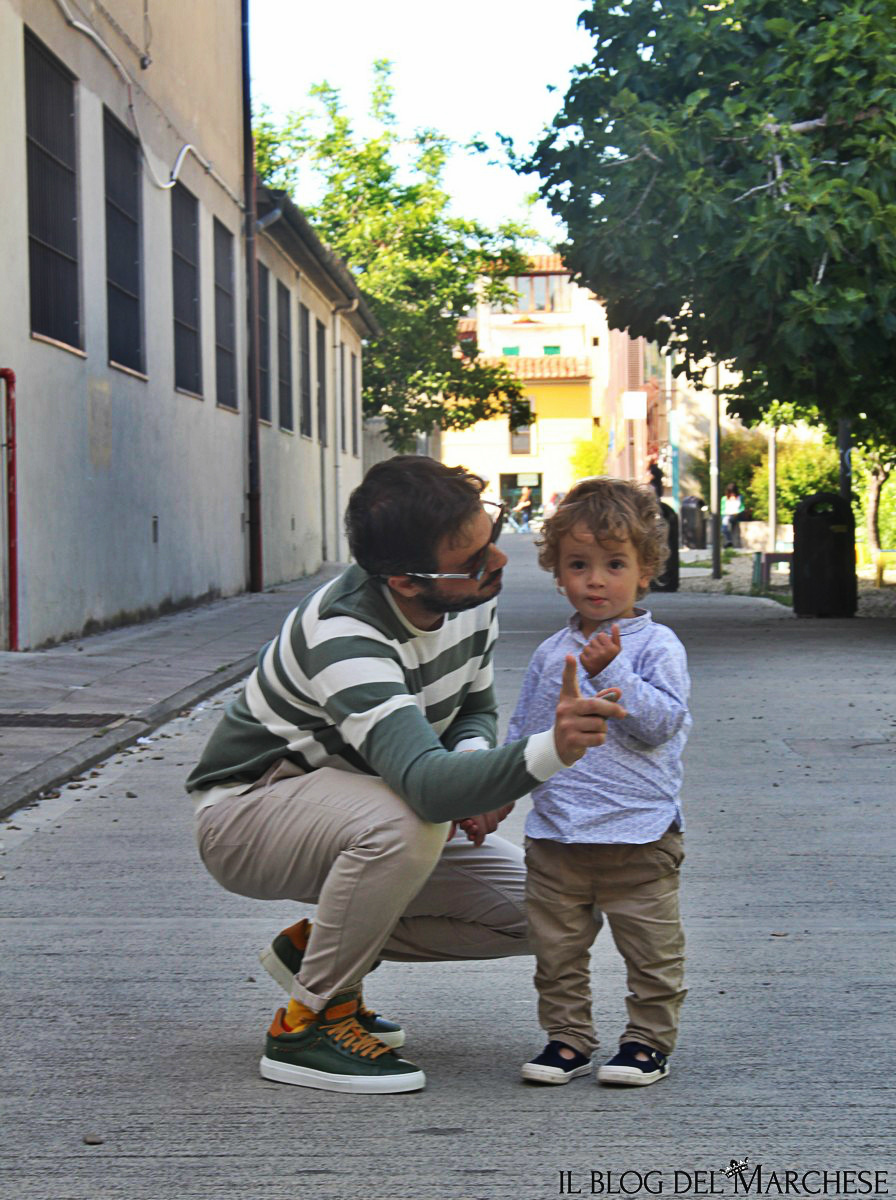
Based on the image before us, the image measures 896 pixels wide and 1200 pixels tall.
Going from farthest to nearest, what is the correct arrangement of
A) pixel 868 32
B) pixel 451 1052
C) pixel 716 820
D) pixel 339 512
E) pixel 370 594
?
pixel 339 512, pixel 868 32, pixel 716 820, pixel 451 1052, pixel 370 594

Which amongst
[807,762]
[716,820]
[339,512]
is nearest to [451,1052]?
[716,820]

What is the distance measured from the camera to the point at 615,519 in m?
3.64

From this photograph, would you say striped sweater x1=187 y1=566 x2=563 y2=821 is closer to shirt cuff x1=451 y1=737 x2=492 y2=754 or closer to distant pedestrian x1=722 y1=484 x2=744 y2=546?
shirt cuff x1=451 y1=737 x2=492 y2=754

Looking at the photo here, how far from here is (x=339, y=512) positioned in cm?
3772

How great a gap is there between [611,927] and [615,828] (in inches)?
8.5

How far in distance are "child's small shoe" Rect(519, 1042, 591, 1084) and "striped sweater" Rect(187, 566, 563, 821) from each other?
596mm

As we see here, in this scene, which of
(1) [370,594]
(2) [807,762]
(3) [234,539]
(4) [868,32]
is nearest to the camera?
(1) [370,594]

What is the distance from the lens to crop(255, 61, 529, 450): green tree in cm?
4344

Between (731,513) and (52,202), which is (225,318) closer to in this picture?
(52,202)

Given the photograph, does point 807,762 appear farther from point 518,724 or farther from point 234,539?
point 234,539

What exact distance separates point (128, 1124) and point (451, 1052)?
0.78 m

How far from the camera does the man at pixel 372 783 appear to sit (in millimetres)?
3467

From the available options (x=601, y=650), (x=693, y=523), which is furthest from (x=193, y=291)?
(x=693, y=523)

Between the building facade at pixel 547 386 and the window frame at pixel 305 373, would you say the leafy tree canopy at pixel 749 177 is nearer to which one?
the window frame at pixel 305 373
